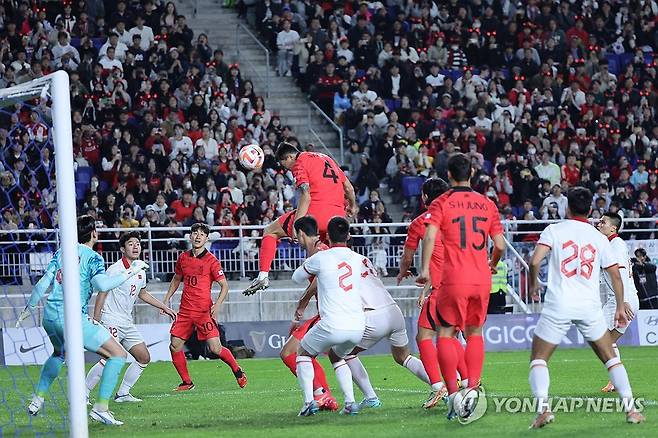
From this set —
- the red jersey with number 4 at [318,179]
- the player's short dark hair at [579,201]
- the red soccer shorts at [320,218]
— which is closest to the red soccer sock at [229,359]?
the red soccer shorts at [320,218]

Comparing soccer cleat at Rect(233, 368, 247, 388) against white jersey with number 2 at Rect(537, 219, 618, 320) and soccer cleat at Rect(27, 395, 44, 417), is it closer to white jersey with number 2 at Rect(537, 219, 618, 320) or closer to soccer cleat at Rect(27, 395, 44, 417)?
soccer cleat at Rect(27, 395, 44, 417)

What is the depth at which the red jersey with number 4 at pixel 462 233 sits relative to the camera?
10.6 m

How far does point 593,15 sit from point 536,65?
12.6ft

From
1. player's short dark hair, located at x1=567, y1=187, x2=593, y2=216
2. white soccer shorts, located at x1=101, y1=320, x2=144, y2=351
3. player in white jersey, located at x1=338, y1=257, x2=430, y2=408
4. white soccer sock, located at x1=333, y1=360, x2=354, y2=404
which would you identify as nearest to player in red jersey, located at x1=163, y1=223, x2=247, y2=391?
white soccer shorts, located at x1=101, y1=320, x2=144, y2=351

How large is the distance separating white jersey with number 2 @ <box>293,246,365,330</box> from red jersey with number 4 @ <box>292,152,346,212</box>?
1.92 m

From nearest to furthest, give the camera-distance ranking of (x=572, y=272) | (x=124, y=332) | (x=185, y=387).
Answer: (x=572, y=272), (x=124, y=332), (x=185, y=387)

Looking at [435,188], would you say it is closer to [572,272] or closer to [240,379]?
[572,272]

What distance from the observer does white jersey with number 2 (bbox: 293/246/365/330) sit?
36.2ft

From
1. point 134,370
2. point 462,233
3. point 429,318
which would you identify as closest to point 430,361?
point 429,318

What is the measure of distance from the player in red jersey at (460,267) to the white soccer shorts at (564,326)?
32.6 inches

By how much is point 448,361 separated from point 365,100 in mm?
19439

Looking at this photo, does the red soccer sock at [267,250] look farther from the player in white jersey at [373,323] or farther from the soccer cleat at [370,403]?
the soccer cleat at [370,403]

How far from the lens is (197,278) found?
664 inches

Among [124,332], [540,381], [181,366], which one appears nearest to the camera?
[540,381]
